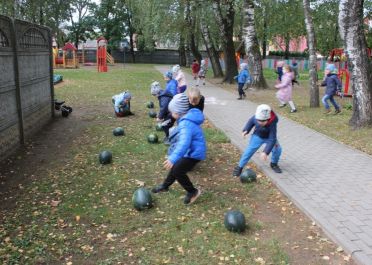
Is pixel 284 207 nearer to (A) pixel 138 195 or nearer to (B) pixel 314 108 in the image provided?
(A) pixel 138 195

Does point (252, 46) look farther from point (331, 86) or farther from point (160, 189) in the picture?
point (160, 189)

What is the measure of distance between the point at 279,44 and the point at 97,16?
25.6 meters

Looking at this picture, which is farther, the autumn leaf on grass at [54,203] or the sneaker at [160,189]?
the sneaker at [160,189]

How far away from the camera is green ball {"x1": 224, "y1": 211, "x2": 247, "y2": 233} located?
17.0 feet

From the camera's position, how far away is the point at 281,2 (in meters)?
25.2

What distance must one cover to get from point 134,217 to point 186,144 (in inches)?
46.2

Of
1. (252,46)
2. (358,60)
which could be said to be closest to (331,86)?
(358,60)

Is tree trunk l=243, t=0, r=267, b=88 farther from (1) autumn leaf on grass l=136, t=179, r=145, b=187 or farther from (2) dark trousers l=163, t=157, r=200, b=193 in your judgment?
(2) dark trousers l=163, t=157, r=200, b=193

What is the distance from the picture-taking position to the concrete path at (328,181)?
16.8ft

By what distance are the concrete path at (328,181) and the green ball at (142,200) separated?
203 cm

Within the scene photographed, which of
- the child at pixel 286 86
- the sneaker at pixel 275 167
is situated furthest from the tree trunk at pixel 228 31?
the sneaker at pixel 275 167

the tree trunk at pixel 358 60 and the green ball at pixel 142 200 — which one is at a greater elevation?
the tree trunk at pixel 358 60

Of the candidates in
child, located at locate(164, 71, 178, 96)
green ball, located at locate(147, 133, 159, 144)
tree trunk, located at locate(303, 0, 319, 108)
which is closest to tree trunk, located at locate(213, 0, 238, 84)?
tree trunk, located at locate(303, 0, 319, 108)

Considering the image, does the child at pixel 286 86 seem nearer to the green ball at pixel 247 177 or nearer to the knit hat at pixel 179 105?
the green ball at pixel 247 177
